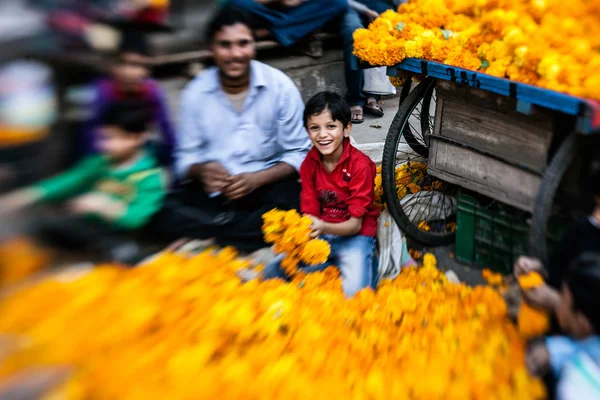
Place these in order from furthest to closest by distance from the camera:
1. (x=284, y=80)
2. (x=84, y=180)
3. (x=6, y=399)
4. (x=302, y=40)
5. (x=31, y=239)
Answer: (x=302, y=40) → (x=284, y=80) → (x=84, y=180) → (x=31, y=239) → (x=6, y=399)

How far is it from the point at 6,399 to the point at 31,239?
645 millimetres

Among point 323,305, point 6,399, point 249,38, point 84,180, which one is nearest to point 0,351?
point 6,399

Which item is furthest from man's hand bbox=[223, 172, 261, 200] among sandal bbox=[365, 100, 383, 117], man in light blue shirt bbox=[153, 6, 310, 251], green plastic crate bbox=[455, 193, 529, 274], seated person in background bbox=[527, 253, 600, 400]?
sandal bbox=[365, 100, 383, 117]

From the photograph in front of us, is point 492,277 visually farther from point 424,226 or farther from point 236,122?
point 236,122

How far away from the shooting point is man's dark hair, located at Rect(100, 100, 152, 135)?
8.04 feet

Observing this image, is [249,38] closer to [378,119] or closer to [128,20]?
[128,20]

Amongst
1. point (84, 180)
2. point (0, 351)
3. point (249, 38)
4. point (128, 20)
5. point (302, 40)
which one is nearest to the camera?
point (0, 351)

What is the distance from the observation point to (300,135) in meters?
3.29

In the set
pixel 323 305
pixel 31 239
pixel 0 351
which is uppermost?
pixel 31 239

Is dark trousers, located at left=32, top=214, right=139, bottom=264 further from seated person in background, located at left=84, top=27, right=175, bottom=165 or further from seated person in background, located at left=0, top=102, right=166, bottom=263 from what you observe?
seated person in background, located at left=84, top=27, right=175, bottom=165

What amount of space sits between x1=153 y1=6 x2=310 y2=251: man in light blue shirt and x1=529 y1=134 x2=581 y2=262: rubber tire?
1395mm

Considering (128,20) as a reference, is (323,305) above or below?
below

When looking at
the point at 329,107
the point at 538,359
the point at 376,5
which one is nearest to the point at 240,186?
the point at 329,107

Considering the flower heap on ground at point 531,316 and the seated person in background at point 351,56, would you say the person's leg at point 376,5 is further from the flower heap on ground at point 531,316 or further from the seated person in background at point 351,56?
the flower heap on ground at point 531,316
